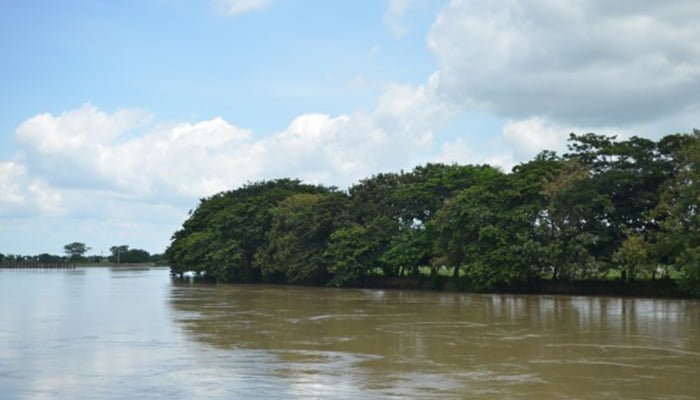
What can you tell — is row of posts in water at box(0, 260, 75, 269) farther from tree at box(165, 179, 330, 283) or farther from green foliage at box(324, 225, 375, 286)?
green foliage at box(324, 225, 375, 286)

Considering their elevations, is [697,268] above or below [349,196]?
below

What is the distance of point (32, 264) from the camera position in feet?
397

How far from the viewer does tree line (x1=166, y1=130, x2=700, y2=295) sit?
33.1m

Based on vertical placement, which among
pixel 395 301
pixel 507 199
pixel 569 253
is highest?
pixel 507 199

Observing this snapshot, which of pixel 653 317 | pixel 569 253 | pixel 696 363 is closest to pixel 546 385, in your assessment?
pixel 696 363

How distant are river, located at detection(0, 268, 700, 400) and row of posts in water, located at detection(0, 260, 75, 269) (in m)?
99.6

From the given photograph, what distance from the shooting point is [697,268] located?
1163 inches

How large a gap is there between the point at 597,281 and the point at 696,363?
25.5m

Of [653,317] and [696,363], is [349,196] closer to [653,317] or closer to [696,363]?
[653,317]

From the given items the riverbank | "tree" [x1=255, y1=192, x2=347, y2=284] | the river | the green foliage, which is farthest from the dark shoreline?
the river

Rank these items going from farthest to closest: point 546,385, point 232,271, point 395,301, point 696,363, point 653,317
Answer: point 232,271 → point 395,301 → point 653,317 → point 696,363 → point 546,385

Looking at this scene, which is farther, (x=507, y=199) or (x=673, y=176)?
(x=507, y=199)

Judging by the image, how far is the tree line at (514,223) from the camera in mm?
33062

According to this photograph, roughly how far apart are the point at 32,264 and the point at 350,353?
389 feet
